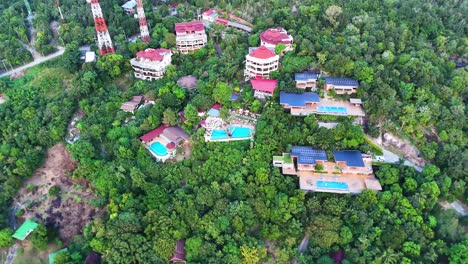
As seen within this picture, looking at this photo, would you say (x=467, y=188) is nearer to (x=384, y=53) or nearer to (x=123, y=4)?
(x=384, y=53)

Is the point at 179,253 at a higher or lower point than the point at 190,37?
lower

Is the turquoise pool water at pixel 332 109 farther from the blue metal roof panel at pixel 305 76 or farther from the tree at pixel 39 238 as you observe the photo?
the tree at pixel 39 238

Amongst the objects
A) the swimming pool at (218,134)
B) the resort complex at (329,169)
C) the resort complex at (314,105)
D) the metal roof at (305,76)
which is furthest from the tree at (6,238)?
the metal roof at (305,76)

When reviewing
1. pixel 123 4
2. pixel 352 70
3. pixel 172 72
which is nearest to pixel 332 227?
pixel 352 70

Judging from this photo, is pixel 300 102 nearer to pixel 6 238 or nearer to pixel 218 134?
pixel 218 134

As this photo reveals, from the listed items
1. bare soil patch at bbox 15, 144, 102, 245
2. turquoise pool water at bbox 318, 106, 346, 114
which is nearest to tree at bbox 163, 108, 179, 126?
bare soil patch at bbox 15, 144, 102, 245

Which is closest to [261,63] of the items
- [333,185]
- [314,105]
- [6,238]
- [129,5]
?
[314,105]

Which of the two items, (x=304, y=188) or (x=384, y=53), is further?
(x=384, y=53)
